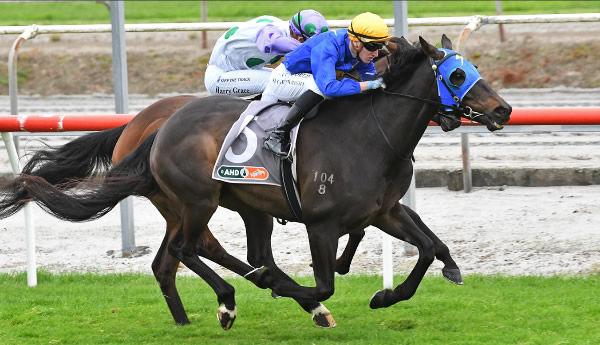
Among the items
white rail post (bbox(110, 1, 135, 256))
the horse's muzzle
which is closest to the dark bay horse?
the horse's muzzle

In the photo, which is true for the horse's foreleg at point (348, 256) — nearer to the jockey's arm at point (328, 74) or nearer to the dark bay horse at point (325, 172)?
the dark bay horse at point (325, 172)

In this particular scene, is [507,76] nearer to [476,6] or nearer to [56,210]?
[476,6]

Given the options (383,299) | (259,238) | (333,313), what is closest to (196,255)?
(259,238)

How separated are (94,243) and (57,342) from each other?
308 centimetres

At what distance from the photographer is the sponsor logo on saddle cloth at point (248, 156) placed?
18.1ft

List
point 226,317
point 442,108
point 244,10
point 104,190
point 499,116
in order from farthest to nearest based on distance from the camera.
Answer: point 244,10
point 104,190
point 226,317
point 442,108
point 499,116

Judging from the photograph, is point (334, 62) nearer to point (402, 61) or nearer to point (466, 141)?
point (402, 61)

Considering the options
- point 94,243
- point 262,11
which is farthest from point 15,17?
point 94,243

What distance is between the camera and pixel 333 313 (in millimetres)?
6062

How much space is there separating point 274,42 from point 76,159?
1.51 metres

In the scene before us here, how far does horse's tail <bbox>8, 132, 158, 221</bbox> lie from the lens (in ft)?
19.5

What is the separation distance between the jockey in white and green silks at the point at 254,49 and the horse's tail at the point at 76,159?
0.75m

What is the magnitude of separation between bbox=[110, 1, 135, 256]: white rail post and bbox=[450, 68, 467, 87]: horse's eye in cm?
351

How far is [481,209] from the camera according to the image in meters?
8.62
